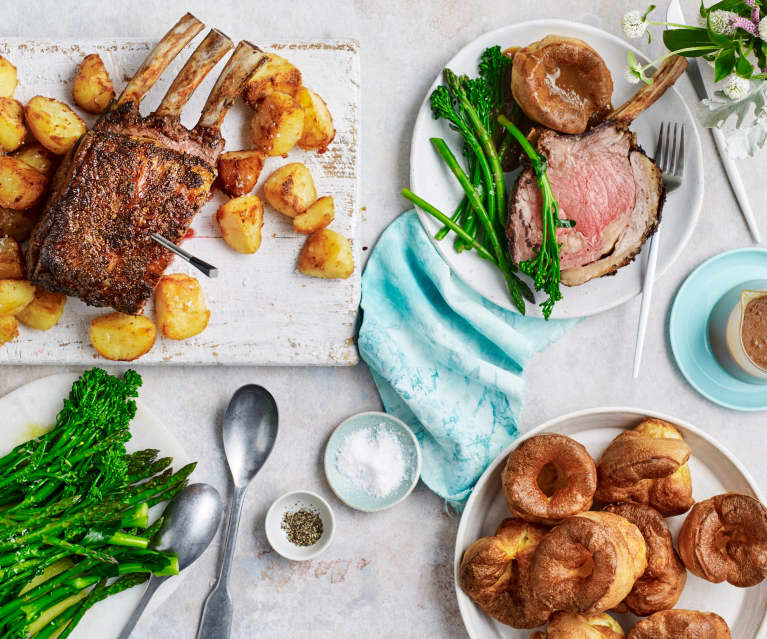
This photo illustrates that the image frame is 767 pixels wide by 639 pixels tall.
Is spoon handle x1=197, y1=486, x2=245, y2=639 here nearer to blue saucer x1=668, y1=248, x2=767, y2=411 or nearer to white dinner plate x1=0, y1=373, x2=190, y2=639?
white dinner plate x1=0, y1=373, x2=190, y2=639

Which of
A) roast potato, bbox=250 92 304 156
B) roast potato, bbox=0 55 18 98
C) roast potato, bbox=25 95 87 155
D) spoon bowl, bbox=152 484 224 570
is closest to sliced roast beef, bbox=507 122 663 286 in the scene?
roast potato, bbox=250 92 304 156

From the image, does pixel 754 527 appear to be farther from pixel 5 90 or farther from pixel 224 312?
pixel 5 90

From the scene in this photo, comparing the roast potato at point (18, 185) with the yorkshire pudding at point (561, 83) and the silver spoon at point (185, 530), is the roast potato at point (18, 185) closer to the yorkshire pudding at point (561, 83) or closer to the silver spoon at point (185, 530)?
the silver spoon at point (185, 530)

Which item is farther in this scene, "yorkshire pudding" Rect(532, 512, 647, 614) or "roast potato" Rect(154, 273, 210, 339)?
"roast potato" Rect(154, 273, 210, 339)

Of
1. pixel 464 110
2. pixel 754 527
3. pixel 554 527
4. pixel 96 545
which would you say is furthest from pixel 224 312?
pixel 754 527

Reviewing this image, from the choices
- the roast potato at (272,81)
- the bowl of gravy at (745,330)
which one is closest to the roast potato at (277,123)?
the roast potato at (272,81)
